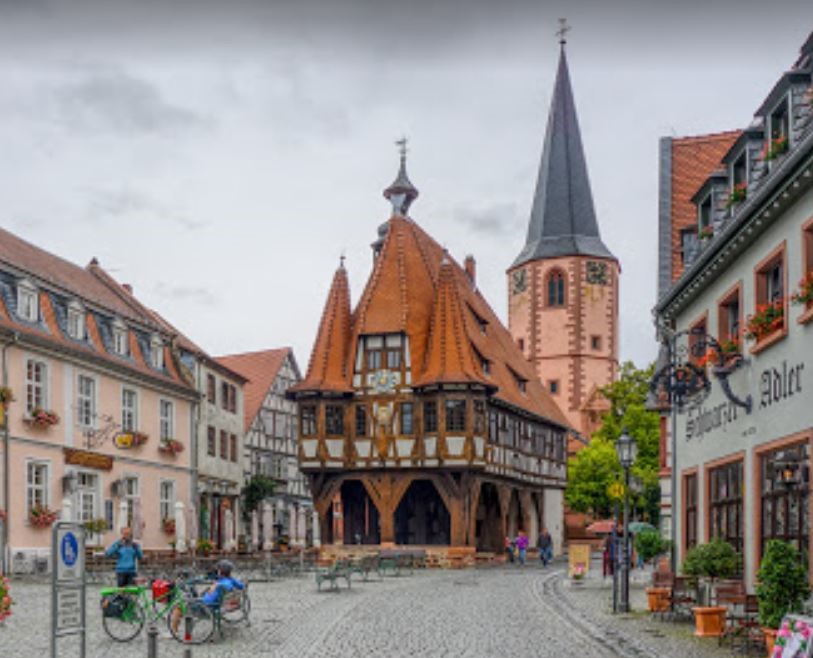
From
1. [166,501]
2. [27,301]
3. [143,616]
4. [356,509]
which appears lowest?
[356,509]

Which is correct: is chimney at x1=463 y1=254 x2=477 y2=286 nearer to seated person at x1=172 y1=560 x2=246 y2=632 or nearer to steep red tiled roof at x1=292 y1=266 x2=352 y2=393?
steep red tiled roof at x1=292 y1=266 x2=352 y2=393

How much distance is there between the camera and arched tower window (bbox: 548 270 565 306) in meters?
83.4

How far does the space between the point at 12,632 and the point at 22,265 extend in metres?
19.6

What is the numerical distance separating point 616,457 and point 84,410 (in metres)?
27.8

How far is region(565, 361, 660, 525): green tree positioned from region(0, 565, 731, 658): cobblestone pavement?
27793 mm

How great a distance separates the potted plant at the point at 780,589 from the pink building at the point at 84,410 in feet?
68.0

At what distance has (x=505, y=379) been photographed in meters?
50.8

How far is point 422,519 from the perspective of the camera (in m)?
48.6

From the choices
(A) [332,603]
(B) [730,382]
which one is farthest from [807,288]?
(A) [332,603]

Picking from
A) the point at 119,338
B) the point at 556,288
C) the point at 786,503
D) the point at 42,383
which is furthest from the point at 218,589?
the point at 556,288

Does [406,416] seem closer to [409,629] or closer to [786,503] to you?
[409,629]

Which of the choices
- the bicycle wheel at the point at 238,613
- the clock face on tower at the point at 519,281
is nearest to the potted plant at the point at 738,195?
the bicycle wheel at the point at 238,613

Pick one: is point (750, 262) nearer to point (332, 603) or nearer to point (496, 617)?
point (496, 617)

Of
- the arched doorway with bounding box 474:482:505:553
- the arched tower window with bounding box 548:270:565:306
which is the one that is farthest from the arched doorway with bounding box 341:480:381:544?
the arched tower window with bounding box 548:270:565:306
